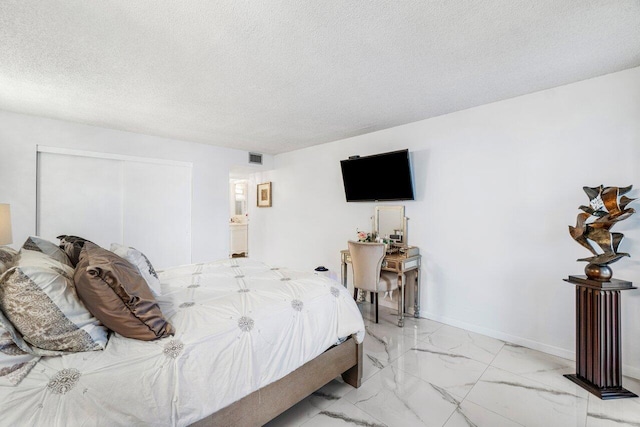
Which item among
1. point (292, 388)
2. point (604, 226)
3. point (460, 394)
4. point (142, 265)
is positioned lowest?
point (460, 394)

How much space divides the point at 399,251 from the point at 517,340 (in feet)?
4.69

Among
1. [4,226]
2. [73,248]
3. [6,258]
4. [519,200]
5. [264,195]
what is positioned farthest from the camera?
[264,195]

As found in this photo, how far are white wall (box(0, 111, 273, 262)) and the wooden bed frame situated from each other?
3.24 metres

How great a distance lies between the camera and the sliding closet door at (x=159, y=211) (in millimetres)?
3881

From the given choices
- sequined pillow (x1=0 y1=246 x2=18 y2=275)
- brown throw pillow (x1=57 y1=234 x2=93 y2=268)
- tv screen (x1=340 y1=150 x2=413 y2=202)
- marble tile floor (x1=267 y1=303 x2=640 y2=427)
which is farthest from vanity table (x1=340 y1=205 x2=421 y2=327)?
sequined pillow (x1=0 y1=246 x2=18 y2=275)

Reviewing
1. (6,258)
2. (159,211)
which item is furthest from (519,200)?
(159,211)

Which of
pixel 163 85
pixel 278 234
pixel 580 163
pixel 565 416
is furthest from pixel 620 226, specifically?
pixel 278 234

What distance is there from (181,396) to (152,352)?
0.75 feet

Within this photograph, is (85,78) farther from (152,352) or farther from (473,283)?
(473,283)

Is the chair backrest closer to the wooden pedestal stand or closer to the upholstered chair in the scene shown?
the upholstered chair

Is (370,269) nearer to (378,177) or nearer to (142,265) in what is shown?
(378,177)

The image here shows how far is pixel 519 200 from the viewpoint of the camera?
2754mm

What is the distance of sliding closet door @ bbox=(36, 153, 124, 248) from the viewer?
3.29m

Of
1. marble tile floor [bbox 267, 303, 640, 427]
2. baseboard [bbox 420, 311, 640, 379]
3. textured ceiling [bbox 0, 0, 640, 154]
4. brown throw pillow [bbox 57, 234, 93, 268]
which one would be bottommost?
marble tile floor [bbox 267, 303, 640, 427]
